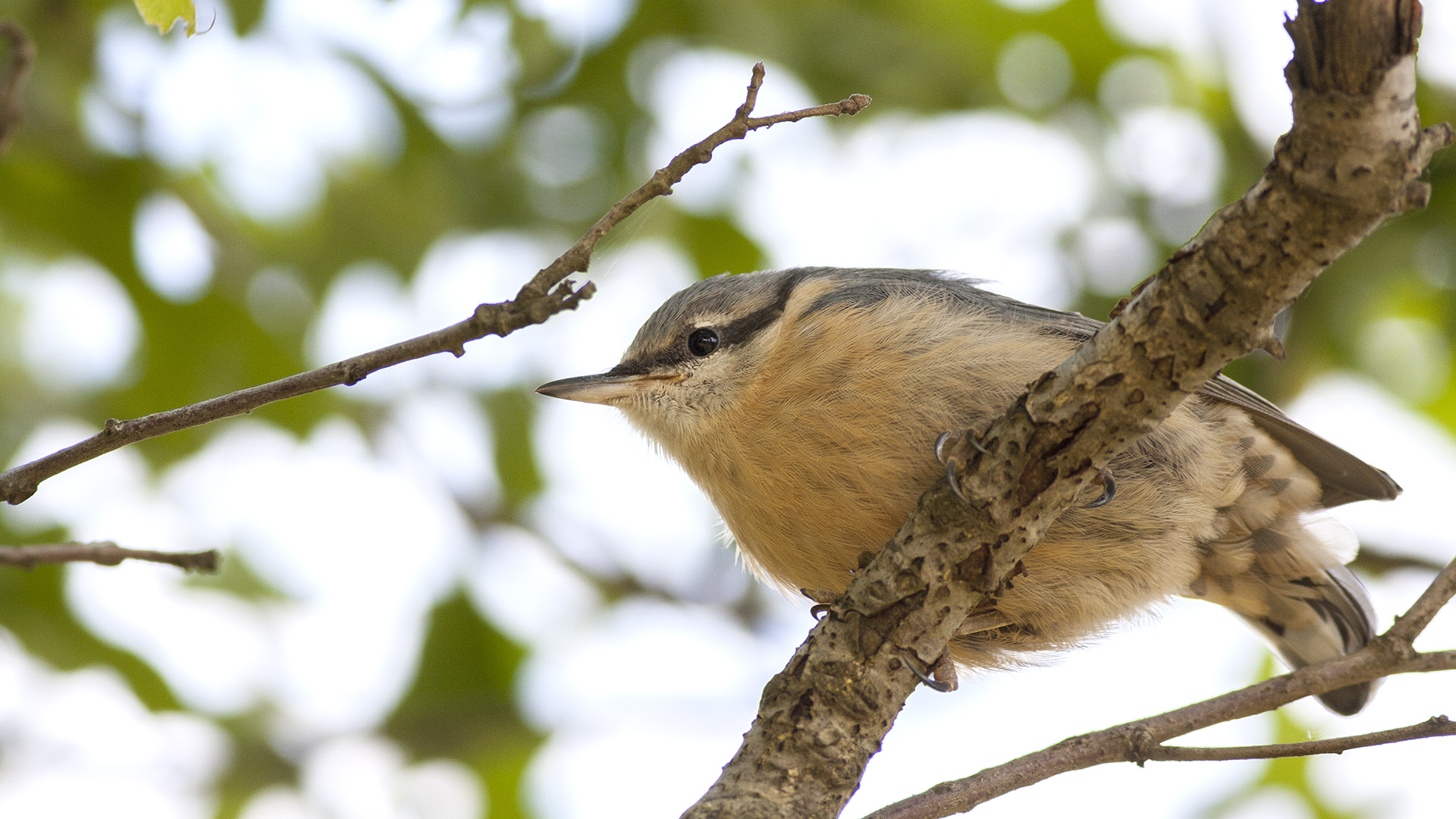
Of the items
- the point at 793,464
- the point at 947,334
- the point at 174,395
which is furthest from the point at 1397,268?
the point at 174,395

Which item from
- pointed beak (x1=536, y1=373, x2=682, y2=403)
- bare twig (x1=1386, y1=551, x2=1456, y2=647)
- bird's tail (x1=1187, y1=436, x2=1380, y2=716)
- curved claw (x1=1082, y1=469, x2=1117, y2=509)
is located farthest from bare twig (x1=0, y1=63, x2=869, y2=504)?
bird's tail (x1=1187, y1=436, x2=1380, y2=716)

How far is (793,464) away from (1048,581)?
62 centimetres

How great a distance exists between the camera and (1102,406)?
174 centimetres

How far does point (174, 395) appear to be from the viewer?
351 centimetres

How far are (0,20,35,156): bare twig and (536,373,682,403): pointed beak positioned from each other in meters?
1.43

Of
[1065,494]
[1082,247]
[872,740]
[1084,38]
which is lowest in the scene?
[872,740]

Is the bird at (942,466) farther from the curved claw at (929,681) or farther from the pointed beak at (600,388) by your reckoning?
the curved claw at (929,681)

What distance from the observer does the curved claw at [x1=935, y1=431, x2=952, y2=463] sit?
228 centimetres

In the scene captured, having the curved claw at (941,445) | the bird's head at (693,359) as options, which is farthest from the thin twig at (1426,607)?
the bird's head at (693,359)

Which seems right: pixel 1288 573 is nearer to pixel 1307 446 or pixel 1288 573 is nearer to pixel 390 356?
pixel 1307 446

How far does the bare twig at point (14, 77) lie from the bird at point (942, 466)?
4.72ft

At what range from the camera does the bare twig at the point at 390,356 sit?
1450mm

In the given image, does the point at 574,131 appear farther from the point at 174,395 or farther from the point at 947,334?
the point at 947,334

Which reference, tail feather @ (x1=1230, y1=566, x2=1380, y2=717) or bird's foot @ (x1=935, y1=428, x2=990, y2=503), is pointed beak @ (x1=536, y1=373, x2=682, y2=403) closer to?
bird's foot @ (x1=935, y1=428, x2=990, y2=503)
